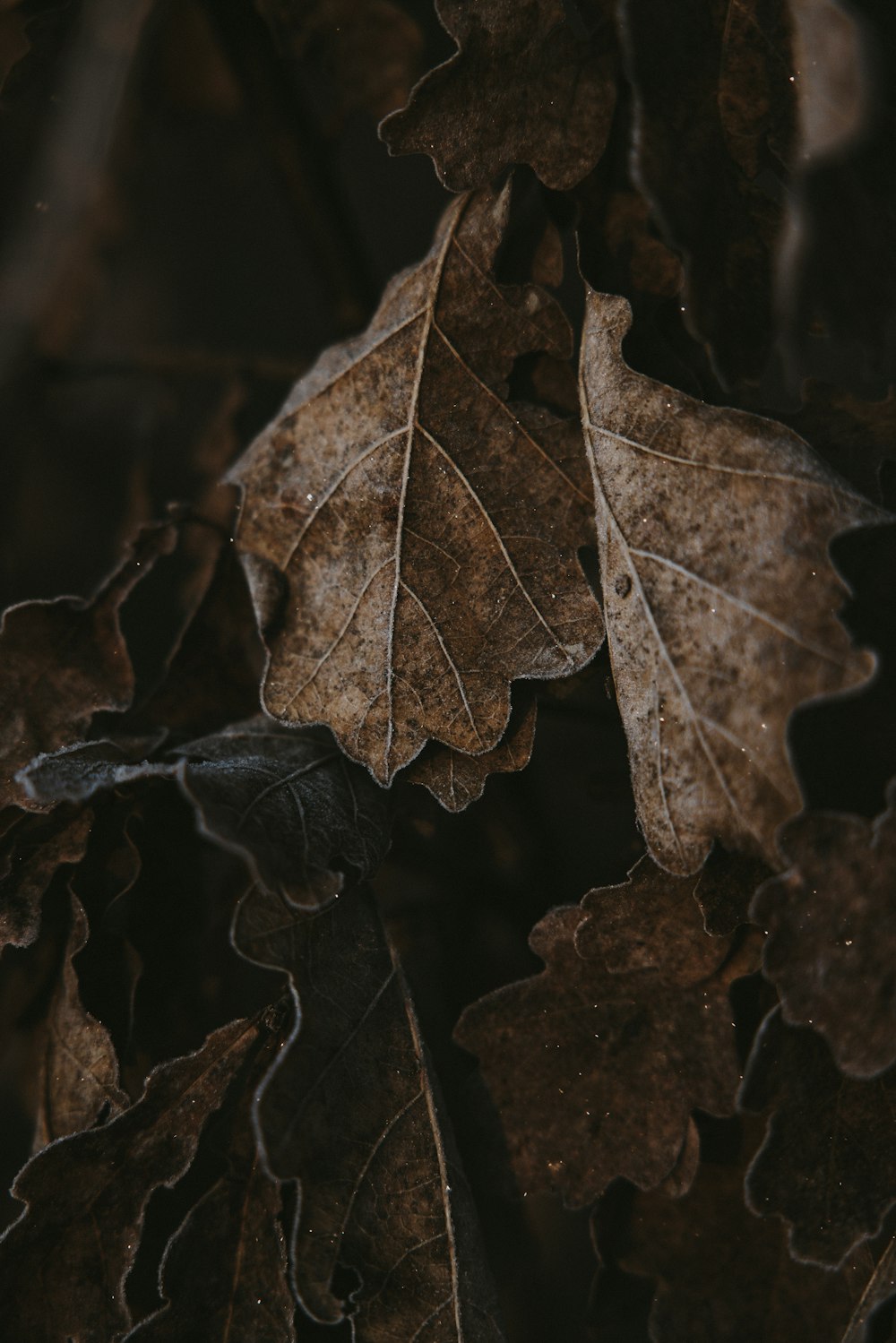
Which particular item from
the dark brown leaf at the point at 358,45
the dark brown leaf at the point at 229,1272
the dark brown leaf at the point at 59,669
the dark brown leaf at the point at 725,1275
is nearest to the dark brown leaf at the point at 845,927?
the dark brown leaf at the point at 725,1275

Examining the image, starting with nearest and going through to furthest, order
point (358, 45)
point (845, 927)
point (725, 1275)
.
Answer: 1. point (845, 927)
2. point (725, 1275)
3. point (358, 45)

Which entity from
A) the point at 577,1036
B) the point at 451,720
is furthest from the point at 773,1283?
the point at 451,720

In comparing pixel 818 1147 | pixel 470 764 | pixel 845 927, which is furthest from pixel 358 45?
pixel 818 1147

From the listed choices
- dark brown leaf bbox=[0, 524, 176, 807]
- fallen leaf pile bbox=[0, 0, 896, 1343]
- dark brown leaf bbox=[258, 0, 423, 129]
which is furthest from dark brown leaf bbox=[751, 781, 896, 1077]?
dark brown leaf bbox=[258, 0, 423, 129]

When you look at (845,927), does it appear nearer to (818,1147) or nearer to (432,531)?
(818,1147)

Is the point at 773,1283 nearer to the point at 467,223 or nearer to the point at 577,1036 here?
the point at 577,1036

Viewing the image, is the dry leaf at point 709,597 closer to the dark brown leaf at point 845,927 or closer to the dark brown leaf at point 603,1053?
the dark brown leaf at point 845,927

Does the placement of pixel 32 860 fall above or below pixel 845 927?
above
